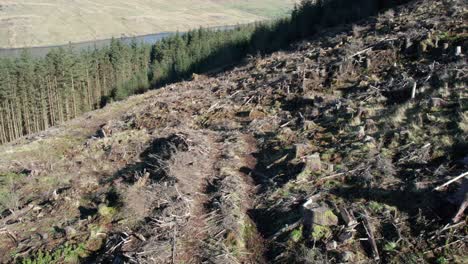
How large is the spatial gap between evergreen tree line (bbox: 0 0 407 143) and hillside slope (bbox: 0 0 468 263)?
18.6m

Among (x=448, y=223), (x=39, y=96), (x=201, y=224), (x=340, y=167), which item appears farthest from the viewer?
(x=39, y=96)

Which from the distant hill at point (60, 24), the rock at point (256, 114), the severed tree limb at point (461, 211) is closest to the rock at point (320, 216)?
the severed tree limb at point (461, 211)

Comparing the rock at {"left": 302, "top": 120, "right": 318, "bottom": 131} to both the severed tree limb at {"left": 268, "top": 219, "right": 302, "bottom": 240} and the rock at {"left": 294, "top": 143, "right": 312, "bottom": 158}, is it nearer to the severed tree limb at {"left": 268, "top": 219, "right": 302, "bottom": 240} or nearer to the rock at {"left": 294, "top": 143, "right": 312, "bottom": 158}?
the rock at {"left": 294, "top": 143, "right": 312, "bottom": 158}

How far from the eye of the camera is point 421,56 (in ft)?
58.4

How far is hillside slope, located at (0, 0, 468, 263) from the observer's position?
833cm

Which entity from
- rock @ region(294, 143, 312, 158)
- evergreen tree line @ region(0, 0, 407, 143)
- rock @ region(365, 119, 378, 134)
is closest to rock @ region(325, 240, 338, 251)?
rock @ region(294, 143, 312, 158)

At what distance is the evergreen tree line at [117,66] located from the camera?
1686 inches

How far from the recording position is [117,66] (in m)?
64.9

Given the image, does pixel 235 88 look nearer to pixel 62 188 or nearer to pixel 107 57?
pixel 62 188

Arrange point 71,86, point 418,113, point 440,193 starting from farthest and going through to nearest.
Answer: point 71,86, point 418,113, point 440,193

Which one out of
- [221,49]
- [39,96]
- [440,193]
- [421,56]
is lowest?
[39,96]

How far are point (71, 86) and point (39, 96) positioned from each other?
217 inches

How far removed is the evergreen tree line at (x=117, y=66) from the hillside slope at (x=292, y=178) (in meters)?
18.6

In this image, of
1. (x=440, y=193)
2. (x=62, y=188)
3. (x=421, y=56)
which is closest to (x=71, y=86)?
(x=62, y=188)
